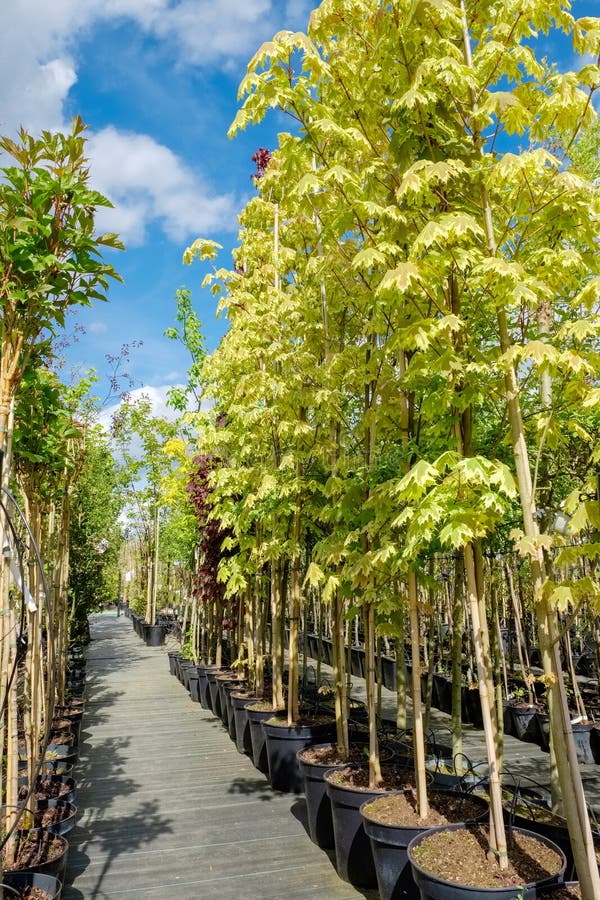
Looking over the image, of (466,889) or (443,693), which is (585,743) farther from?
(466,889)

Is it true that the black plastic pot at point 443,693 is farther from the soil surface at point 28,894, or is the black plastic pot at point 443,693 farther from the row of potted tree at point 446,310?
the soil surface at point 28,894

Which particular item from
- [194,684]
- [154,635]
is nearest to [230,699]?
[194,684]

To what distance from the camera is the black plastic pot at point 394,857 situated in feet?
10.9

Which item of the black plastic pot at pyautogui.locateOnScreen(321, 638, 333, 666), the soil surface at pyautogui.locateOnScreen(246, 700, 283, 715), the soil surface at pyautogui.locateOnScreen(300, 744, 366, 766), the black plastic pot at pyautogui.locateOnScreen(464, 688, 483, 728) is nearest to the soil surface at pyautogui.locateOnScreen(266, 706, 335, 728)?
the soil surface at pyautogui.locateOnScreen(246, 700, 283, 715)

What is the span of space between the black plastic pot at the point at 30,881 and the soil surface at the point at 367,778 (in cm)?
176

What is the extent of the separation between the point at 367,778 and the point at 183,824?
1.80m

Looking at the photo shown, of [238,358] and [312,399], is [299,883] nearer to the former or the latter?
[312,399]

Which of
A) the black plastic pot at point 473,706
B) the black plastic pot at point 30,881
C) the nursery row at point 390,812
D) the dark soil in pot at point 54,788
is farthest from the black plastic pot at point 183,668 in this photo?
the black plastic pot at point 30,881

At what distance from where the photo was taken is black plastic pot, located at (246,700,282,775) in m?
6.25

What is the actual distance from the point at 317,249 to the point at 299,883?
16.7ft

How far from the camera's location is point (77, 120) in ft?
9.57

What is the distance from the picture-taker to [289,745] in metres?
5.58

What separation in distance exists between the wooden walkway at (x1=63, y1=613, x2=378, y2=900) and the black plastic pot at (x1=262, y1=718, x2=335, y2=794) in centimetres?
15

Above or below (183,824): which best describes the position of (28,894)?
above
